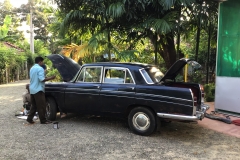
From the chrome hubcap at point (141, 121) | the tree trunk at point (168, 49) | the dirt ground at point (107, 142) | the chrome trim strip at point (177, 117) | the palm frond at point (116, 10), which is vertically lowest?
the dirt ground at point (107, 142)

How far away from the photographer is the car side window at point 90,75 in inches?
246

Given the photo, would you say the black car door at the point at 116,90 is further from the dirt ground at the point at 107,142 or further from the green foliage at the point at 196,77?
the green foliage at the point at 196,77

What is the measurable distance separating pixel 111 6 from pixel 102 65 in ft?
10.3

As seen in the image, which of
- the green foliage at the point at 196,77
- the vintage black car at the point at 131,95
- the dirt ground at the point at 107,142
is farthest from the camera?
the green foliage at the point at 196,77

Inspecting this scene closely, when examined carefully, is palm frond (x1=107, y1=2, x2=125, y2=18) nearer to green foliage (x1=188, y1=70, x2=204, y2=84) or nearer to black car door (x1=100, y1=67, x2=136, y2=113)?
black car door (x1=100, y1=67, x2=136, y2=113)

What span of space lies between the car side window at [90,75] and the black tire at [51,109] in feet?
3.46

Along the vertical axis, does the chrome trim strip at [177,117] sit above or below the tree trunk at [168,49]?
below

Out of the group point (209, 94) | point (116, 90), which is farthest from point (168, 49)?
point (116, 90)

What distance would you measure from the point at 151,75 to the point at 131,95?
27.9 inches

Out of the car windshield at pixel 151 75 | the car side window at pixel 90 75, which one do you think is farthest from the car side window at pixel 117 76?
the car windshield at pixel 151 75

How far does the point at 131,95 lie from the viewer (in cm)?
562

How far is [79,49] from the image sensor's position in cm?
1057

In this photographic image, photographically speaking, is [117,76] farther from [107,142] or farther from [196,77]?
[196,77]

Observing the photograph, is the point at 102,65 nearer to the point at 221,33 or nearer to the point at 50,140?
the point at 50,140
